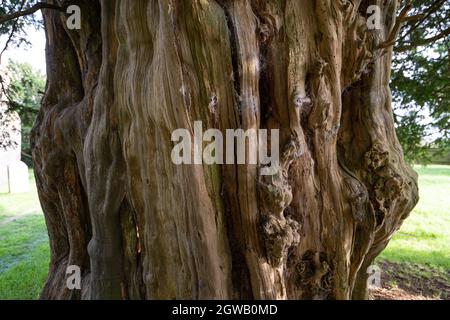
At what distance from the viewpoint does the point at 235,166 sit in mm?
1944

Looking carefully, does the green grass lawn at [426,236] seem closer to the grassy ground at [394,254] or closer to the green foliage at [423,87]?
the grassy ground at [394,254]

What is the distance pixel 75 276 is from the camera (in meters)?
2.70

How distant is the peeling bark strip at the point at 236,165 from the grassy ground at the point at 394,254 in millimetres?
2404

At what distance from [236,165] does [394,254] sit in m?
5.03

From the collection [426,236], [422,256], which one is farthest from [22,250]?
[426,236]

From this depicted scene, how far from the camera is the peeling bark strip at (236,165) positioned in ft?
6.20

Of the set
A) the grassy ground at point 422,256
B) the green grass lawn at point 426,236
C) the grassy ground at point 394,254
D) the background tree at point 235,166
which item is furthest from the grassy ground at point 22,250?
the green grass lawn at point 426,236

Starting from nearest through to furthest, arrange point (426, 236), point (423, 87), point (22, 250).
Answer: point (423, 87) → point (22, 250) → point (426, 236)

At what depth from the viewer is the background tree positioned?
189cm

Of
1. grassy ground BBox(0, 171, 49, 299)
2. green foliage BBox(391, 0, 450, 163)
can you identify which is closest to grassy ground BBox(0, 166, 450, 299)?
grassy ground BBox(0, 171, 49, 299)

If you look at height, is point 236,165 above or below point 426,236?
above

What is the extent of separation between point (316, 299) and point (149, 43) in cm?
190

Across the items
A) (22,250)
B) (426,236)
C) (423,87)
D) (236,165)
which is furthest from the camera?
(426,236)

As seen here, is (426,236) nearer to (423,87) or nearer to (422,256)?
(422,256)
